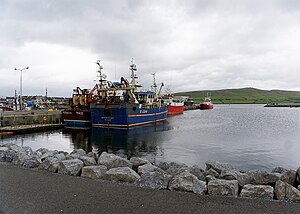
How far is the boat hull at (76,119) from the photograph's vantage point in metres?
37.1

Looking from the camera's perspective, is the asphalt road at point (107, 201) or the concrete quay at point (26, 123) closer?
the asphalt road at point (107, 201)

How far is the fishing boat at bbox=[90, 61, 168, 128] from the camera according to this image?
35.0 m

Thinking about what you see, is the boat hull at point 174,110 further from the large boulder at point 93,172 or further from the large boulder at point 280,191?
the large boulder at point 280,191

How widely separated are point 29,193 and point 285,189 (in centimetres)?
608

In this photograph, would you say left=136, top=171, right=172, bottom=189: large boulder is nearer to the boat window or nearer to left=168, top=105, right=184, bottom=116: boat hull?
the boat window

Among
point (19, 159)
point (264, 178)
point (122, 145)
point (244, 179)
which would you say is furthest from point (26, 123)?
point (264, 178)

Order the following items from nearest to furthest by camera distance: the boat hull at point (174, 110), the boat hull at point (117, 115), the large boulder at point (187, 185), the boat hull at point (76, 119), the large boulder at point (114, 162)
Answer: the large boulder at point (187, 185), the large boulder at point (114, 162), the boat hull at point (117, 115), the boat hull at point (76, 119), the boat hull at point (174, 110)

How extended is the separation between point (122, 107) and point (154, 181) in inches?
1101

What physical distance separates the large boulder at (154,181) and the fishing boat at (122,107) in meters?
27.6

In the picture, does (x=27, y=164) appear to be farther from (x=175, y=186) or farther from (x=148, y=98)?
(x=148, y=98)

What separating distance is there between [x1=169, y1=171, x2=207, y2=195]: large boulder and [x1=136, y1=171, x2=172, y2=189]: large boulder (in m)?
0.19

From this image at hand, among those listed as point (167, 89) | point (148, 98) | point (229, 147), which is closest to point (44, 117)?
point (148, 98)

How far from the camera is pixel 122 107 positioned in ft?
113

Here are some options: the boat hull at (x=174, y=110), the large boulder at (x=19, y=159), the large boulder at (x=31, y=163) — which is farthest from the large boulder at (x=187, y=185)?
the boat hull at (x=174, y=110)
